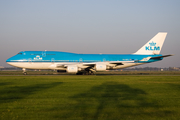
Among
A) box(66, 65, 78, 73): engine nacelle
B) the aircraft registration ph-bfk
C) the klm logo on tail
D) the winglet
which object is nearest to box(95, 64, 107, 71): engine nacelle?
the aircraft registration ph-bfk

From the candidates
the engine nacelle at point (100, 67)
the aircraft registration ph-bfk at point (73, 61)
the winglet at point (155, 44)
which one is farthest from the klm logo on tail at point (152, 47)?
the engine nacelle at point (100, 67)

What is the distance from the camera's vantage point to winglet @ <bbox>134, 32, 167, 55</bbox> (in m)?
40.5

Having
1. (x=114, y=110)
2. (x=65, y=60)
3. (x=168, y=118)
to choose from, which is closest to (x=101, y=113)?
(x=114, y=110)

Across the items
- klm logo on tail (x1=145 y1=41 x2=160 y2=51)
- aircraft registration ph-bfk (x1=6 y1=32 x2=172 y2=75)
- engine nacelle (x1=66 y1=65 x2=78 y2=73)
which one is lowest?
engine nacelle (x1=66 y1=65 x2=78 y2=73)

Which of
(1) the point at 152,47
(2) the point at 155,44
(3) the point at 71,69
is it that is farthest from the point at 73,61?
(2) the point at 155,44

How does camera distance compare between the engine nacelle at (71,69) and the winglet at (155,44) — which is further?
the winglet at (155,44)

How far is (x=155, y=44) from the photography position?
133 feet

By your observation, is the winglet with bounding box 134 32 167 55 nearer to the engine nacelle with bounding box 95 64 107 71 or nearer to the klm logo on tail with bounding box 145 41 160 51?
the klm logo on tail with bounding box 145 41 160 51

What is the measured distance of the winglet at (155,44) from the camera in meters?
40.5

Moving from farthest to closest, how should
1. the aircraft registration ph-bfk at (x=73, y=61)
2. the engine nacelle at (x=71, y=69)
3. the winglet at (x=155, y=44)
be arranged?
the winglet at (x=155, y=44)
the aircraft registration ph-bfk at (x=73, y=61)
the engine nacelle at (x=71, y=69)

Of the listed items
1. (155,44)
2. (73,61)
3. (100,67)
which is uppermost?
(155,44)

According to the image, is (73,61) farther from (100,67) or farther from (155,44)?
(155,44)

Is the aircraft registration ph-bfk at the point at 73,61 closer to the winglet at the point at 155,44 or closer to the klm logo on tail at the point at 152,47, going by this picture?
the winglet at the point at 155,44

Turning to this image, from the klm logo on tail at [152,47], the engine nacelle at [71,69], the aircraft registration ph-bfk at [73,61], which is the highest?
the klm logo on tail at [152,47]
